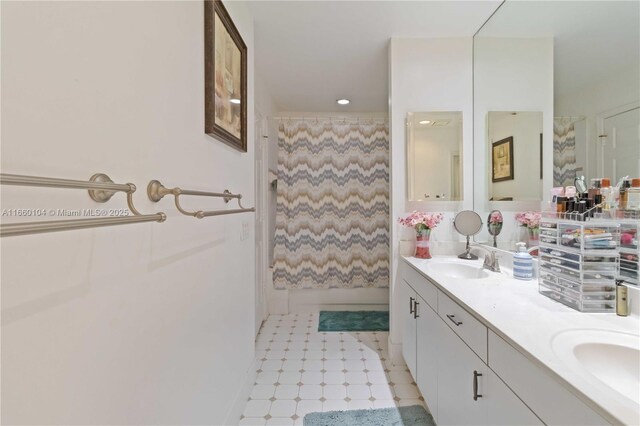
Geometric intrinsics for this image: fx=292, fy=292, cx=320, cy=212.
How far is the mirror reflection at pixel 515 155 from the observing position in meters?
1.66

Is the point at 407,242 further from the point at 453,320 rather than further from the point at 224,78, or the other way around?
the point at 224,78

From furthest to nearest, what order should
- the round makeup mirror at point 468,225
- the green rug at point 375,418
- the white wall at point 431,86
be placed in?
the white wall at point 431,86 → the round makeup mirror at point 468,225 → the green rug at point 375,418

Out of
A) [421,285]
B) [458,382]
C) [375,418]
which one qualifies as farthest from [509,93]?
[375,418]

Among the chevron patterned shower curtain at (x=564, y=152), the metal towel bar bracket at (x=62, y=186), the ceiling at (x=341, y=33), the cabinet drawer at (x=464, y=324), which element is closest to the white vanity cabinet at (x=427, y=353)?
the cabinet drawer at (x=464, y=324)

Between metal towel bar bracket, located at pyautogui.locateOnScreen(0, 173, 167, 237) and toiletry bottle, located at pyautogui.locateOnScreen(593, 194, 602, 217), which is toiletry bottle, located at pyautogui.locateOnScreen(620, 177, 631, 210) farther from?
metal towel bar bracket, located at pyautogui.locateOnScreen(0, 173, 167, 237)

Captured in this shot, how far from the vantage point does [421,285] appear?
5.79 feet

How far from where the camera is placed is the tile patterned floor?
1792mm

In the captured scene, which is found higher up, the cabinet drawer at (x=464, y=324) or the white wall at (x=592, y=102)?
the white wall at (x=592, y=102)

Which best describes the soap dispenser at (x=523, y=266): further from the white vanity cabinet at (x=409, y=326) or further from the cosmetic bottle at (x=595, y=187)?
the white vanity cabinet at (x=409, y=326)

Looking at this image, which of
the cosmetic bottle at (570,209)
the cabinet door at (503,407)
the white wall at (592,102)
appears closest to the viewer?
the cabinet door at (503,407)

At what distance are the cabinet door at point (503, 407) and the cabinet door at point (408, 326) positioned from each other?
898 mm

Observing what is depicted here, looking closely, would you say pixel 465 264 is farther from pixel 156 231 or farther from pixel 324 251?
pixel 156 231

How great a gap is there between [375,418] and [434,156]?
5.87 ft

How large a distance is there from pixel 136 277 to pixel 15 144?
425 millimetres
